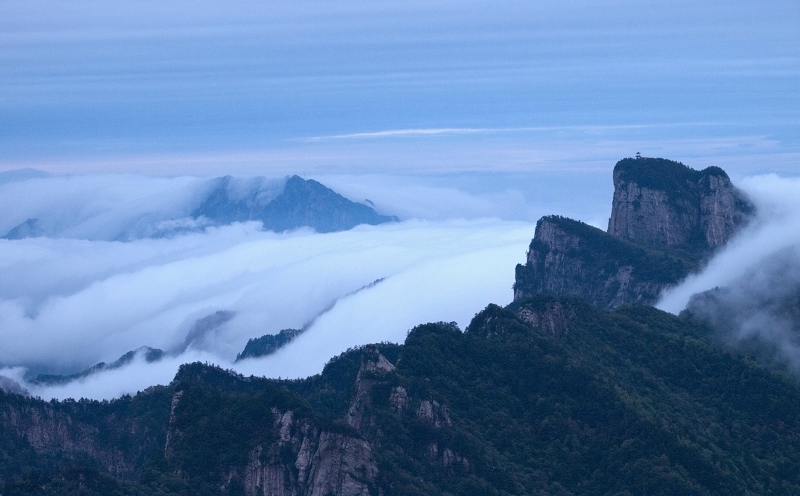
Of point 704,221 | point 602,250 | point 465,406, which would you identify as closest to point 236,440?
point 465,406

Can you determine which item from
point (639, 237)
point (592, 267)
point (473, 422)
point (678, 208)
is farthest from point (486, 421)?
point (639, 237)

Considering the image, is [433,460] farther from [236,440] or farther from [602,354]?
[602,354]

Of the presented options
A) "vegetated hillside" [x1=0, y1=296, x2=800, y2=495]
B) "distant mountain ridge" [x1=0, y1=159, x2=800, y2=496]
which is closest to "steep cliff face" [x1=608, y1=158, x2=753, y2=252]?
"distant mountain ridge" [x1=0, y1=159, x2=800, y2=496]

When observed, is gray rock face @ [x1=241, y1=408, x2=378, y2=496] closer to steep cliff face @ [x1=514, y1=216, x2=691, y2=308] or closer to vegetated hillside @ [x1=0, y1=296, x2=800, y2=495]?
vegetated hillside @ [x1=0, y1=296, x2=800, y2=495]

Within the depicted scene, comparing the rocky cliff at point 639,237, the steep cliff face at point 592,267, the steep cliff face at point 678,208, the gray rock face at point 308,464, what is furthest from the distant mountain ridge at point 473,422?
the steep cliff face at point 678,208

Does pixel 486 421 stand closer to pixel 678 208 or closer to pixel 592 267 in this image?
pixel 592 267
